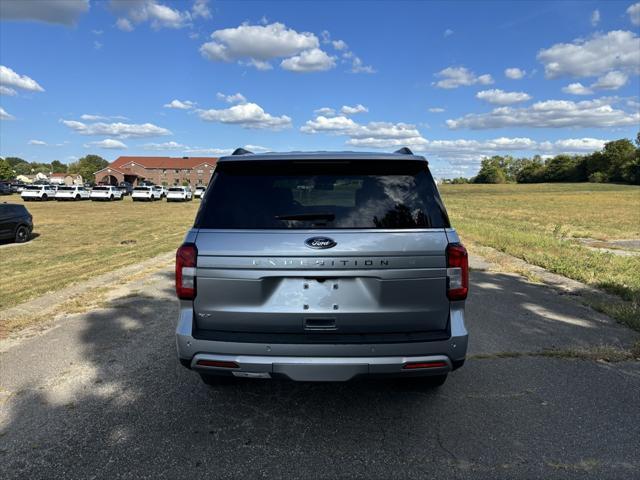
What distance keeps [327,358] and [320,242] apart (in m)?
0.75

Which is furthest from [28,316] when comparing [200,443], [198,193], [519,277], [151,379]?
[198,193]

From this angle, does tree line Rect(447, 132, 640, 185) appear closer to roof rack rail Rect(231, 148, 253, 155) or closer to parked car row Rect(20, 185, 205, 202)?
parked car row Rect(20, 185, 205, 202)

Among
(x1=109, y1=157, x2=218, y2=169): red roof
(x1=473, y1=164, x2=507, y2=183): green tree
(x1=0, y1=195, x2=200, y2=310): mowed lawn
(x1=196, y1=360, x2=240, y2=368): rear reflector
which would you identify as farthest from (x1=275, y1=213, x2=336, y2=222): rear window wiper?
(x1=473, y1=164, x2=507, y2=183): green tree

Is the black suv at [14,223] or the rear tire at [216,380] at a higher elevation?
the black suv at [14,223]

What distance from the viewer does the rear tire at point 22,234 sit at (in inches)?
567

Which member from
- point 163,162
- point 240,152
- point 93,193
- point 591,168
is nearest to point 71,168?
point 163,162

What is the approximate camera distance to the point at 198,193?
185 ft

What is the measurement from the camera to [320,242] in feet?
9.74

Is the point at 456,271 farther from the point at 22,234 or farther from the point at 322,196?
the point at 22,234

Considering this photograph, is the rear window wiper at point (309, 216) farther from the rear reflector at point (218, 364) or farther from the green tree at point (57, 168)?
the green tree at point (57, 168)

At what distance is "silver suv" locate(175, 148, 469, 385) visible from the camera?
296cm

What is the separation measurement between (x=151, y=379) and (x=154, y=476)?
4.98 ft

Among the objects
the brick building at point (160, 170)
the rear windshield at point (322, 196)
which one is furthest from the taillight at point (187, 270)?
the brick building at point (160, 170)

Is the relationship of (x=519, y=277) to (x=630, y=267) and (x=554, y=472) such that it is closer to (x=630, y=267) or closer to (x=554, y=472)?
(x=630, y=267)
